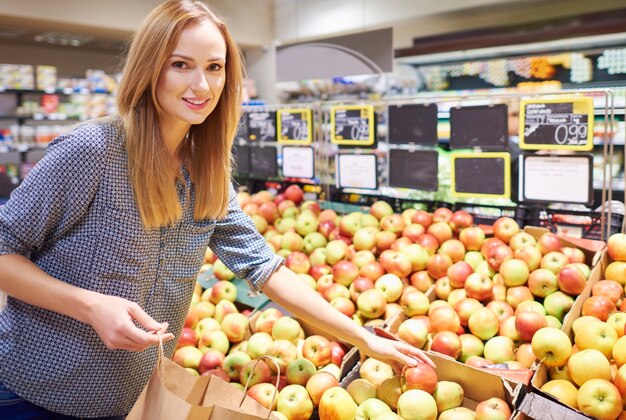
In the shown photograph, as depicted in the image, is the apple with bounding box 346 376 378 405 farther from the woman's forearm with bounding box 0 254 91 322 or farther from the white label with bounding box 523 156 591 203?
the white label with bounding box 523 156 591 203

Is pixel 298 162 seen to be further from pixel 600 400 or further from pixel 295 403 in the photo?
pixel 600 400

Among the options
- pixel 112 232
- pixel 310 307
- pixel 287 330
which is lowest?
pixel 287 330

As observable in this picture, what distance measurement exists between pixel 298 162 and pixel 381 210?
0.80 m

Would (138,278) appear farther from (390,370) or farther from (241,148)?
(241,148)

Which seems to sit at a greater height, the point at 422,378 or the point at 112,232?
the point at 112,232

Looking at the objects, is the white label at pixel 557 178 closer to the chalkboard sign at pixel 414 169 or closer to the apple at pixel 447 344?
the chalkboard sign at pixel 414 169

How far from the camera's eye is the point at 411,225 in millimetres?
2729

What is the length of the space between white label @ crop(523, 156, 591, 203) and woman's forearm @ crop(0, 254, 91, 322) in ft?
6.39

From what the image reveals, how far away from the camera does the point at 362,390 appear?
177 cm

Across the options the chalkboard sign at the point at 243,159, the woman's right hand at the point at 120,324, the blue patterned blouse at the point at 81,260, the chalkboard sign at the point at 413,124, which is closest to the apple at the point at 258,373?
the blue patterned blouse at the point at 81,260

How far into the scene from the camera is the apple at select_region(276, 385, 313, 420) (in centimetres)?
178

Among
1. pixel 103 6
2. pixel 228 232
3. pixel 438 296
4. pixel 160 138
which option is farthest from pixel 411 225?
pixel 103 6

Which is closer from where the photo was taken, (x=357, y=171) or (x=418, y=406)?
(x=418, y=406)

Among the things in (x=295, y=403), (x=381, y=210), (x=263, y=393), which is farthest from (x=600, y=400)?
(x=381, y=210)
